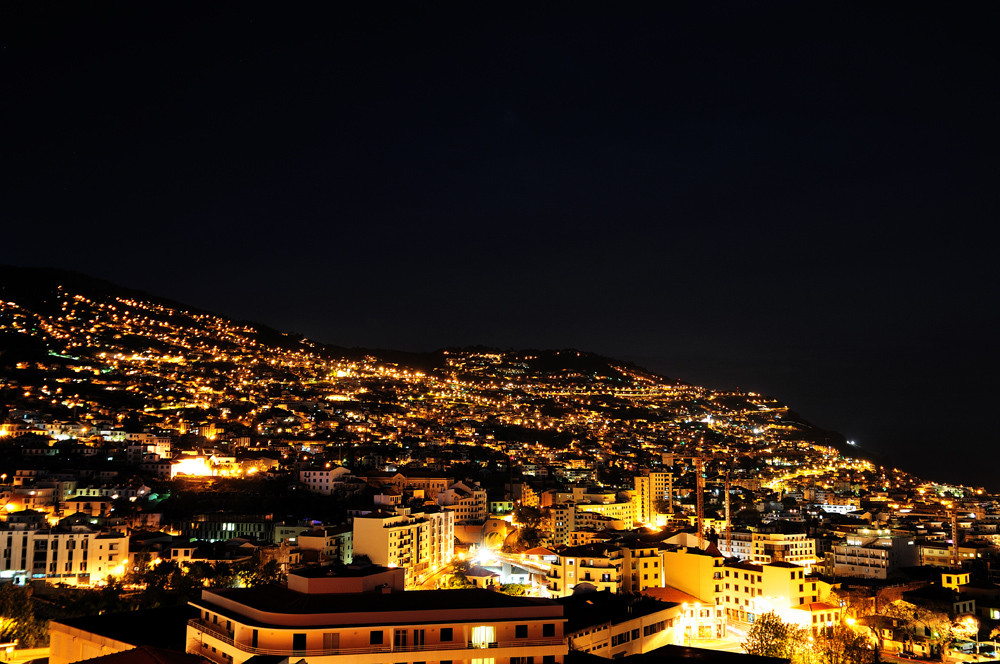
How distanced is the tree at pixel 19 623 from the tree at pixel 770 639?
51.6 ft

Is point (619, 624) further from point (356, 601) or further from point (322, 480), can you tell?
point (322, 480)

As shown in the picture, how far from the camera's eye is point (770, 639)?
20078 mm

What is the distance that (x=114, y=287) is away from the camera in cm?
10969

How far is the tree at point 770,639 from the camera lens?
19.5 meters

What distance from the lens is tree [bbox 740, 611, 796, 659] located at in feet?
63.9

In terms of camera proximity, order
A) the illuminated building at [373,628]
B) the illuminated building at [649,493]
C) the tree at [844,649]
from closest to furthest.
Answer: the illuminated building at [373,628] < the tree at [844,649] < the illuminated building at [649,493]

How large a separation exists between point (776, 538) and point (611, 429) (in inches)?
1668

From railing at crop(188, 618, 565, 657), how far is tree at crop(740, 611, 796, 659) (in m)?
7.86

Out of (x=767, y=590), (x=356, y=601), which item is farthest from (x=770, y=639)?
(x=356, y=601)

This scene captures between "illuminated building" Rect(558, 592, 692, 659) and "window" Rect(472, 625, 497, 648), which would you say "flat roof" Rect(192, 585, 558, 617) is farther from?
"illuminated building" Rect(558, 592, 692, 659)

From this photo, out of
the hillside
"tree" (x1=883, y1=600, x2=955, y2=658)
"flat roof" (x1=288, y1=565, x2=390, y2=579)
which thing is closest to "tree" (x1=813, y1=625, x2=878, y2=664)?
"tree" (x1=883, y1=600, x2=955, y2=658)

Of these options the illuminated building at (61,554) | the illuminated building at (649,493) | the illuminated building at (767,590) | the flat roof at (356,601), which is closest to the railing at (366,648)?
the flat roof at (356,601)

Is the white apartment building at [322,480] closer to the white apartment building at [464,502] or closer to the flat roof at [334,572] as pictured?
the white apartment building at [464,502]

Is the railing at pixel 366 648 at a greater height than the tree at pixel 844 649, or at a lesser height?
greater
